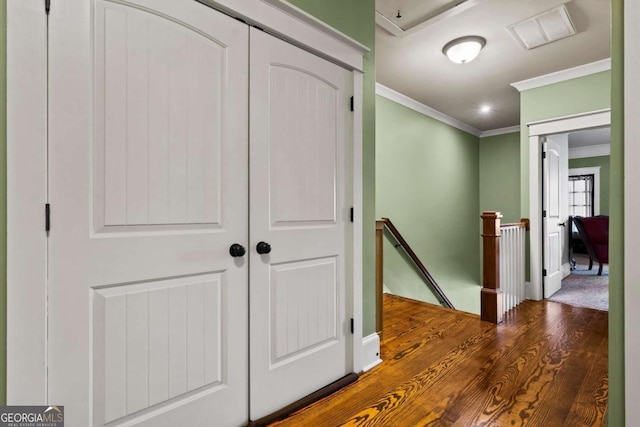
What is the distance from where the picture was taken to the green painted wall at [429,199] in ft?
13.3

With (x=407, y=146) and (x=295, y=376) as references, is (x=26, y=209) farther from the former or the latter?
(x=407, y=146)

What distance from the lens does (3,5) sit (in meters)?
0.96

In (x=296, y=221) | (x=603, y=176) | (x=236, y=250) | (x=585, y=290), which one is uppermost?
(x=603, y=176)

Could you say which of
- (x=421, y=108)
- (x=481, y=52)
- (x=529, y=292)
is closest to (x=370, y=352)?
(x=529, y=292)

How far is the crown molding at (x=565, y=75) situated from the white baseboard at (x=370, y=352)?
3406 mm

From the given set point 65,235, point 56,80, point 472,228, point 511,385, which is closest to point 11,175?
point 65,235

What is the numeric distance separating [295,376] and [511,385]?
1.21 meters

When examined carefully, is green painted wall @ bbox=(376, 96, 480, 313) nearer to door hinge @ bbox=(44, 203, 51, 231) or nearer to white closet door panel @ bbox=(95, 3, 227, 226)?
white closet door panel @ bbox=(95, 3, 227, 226)

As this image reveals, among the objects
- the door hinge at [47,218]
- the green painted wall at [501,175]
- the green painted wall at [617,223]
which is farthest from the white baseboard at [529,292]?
the door hinge at [47,218]

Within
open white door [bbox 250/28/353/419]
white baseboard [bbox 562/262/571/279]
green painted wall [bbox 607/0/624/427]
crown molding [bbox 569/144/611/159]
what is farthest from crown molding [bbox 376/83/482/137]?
crown molding [bbox 569/144/611/159]

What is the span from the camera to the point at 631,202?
81 centimetres

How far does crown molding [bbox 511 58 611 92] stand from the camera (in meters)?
3.25

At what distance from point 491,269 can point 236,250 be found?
2473mm
